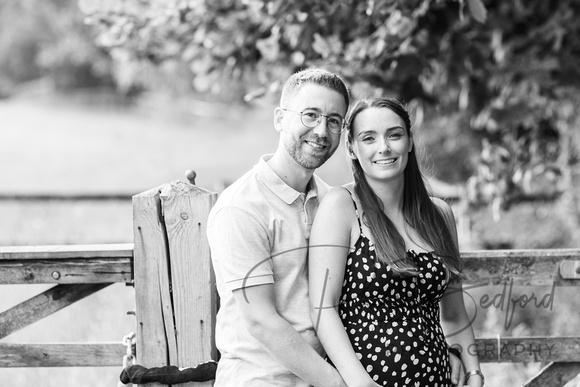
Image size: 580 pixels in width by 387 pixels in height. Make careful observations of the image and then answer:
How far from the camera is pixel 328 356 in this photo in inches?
89.2

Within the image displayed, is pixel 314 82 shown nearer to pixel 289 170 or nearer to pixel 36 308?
pixel 289 170

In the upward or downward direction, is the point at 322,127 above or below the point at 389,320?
above

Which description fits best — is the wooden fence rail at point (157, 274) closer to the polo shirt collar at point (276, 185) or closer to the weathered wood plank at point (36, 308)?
the weathered wood plank at point (36, 308)

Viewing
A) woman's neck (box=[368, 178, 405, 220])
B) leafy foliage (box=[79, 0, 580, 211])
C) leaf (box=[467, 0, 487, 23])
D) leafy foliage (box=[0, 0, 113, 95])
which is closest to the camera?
woman's neck (box=[368, 178, 405, 220])

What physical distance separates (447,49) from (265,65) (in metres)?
1.25

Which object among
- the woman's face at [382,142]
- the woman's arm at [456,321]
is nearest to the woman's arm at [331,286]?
the woman's face at [382,142]

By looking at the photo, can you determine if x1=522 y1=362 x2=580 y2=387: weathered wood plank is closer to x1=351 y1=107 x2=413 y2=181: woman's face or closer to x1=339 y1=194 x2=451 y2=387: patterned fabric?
x1=339 y1=194 x2=451 y2=387: patterned fabric

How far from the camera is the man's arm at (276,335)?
2148 mm

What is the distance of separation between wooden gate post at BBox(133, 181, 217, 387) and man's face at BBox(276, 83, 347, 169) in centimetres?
38

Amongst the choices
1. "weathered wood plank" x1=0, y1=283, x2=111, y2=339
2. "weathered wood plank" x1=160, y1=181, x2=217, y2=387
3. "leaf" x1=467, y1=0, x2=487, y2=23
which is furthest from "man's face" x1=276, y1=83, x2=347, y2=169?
"leaf" x1=467, y1=0, x2=487, y2=23

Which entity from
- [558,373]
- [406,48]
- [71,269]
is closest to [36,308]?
[71,269]

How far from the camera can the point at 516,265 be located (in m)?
2.75

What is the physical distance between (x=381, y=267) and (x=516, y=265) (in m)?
0.73

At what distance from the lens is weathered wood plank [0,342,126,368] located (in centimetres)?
273
